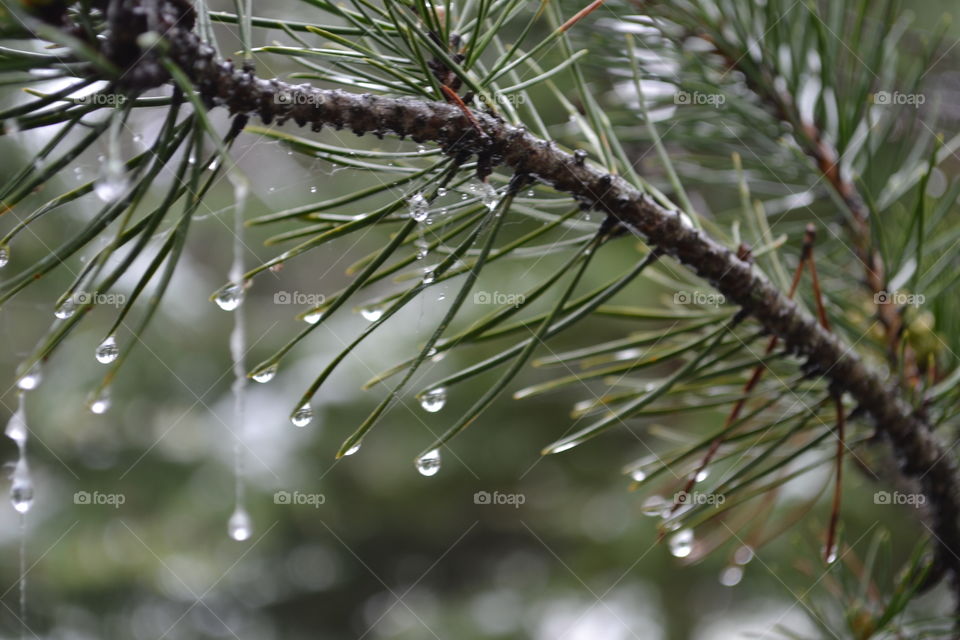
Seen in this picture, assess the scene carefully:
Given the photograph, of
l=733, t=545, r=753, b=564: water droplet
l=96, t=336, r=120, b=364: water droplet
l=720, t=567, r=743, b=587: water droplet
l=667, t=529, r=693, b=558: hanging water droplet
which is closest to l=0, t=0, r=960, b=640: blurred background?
l=733, t=545, r=753, b=564: water droplet

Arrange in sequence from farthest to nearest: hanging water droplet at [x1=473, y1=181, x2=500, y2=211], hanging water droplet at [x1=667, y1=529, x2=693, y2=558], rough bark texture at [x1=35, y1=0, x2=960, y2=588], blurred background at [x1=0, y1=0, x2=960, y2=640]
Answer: blurred background at [x1=0, y1=0, x2=960, y2=640], hanging water droplet at [x1=667, y1=529, x2=693, y2=558], hanging water droplet at [x1=473, y1=181, x2=500, y2=211], rough bark texture at [x1=35, y1=0, x2=960, y2=588]

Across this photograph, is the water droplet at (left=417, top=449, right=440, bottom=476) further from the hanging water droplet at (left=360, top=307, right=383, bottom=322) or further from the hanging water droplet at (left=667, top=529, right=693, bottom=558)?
the hanging water droplet at (left=667, top=529, right=693, bottom=558)

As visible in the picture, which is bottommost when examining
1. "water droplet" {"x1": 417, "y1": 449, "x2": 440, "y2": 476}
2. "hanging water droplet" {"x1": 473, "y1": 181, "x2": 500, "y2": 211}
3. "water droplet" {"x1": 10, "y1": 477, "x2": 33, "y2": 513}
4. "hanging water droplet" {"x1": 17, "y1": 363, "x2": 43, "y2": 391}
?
"water droplet" {"x1": 417, "y1": 449, "x2": 440, "y2": 476}

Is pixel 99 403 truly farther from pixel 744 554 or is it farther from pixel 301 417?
pixel 744 554

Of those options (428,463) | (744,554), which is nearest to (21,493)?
(428,463)

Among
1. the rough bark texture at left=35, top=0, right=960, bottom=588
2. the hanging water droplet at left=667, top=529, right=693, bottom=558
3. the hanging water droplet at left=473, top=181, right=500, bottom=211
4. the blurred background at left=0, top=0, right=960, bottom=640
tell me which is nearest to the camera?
the rough bark texture at left=35, top=0, right=960, bottom=588

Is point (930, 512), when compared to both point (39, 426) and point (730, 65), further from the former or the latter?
point (39, 426)
